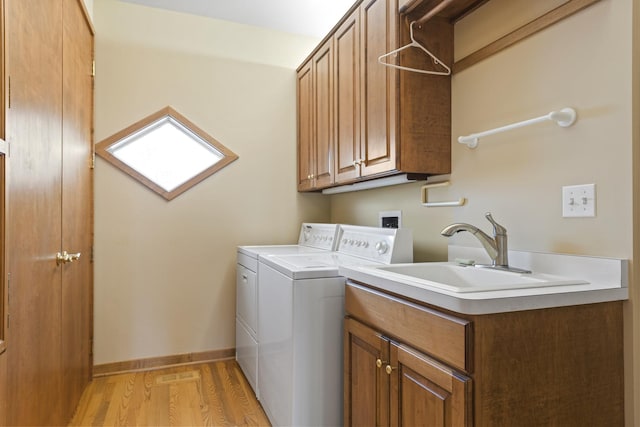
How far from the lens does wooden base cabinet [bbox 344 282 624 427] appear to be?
0.95m

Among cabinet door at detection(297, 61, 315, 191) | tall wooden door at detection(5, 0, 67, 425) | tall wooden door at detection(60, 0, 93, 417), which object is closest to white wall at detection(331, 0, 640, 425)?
cabinet door at detection(297, 61, 315, 191)

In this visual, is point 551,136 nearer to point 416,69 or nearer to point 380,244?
point 416,69

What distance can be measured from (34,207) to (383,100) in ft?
5.05

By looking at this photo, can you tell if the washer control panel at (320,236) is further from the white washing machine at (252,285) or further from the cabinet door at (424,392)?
the cabinet door at (424,392)

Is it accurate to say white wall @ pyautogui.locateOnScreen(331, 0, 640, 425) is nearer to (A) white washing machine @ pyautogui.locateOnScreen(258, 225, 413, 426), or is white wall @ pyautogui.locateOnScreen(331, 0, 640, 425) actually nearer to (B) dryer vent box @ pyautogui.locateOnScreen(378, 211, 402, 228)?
(B) dryer vent box @ pyautogui.locateOnScreen(378, 211, 402, 228)

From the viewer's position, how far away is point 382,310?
4.41ft

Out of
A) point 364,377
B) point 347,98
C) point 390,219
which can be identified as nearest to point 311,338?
point 364,377

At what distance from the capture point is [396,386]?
1255 mm

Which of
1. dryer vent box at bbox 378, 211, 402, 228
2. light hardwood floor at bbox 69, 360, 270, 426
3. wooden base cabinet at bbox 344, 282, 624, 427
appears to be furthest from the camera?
dryer vent box at bbox 378, 211, 402, 228

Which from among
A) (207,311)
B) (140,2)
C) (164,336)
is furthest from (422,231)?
(140,2)

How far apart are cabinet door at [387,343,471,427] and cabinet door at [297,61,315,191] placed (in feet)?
5.77

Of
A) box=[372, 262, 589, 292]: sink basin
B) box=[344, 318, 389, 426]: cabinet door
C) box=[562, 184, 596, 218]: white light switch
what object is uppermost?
box=[562, 184, 596, 218]: white light switch

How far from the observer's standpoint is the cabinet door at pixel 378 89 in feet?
5.82

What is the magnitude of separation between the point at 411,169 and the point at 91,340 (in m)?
2.37
